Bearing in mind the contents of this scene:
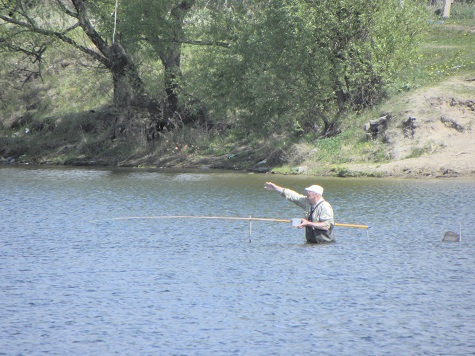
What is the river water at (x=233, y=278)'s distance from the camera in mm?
11148

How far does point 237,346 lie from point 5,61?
119ft

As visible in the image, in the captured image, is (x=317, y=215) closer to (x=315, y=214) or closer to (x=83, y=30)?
(x=315, y=214)

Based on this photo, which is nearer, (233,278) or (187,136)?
(233,278)

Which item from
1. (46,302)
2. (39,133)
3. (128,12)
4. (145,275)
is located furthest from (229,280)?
(39,133)

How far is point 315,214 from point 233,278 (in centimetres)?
326

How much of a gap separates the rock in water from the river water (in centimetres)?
32

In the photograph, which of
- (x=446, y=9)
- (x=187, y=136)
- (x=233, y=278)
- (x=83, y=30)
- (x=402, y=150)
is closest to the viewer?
(x=233, y=278)

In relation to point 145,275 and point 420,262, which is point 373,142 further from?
point 145,275

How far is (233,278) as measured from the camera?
14633 mm

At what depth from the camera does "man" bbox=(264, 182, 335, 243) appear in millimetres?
17016

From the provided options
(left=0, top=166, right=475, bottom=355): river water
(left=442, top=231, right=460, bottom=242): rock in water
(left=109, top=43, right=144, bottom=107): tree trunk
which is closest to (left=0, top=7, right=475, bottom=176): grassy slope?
(left=109, top=43, right=144, bottom=107): tree trunk

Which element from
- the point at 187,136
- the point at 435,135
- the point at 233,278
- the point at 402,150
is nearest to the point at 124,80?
the point at 187,136

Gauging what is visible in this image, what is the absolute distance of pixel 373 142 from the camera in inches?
1252

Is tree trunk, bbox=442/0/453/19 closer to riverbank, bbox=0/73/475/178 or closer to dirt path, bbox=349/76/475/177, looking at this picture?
riverbank, bbox=0/73/475/178
